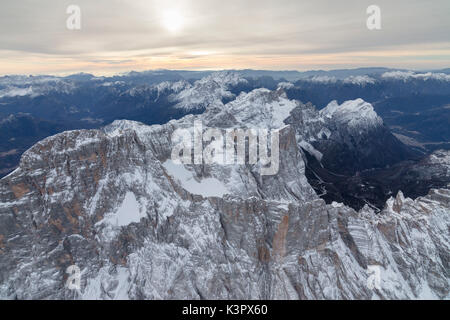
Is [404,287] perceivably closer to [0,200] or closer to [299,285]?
[299,285]

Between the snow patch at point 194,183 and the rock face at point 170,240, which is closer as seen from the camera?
the rock face at point 170,240

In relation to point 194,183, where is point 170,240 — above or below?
below

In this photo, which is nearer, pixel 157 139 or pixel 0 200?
pixel 0 200

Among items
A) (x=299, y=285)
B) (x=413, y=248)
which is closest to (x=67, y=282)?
(x=299, y=285)

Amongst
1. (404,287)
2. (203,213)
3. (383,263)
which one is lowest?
(404,287)

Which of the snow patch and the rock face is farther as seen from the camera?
the snow patch

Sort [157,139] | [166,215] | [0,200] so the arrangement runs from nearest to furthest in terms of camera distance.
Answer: [0,200] → [166,215] → [157,139]

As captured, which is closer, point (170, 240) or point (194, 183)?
point (170, 240)

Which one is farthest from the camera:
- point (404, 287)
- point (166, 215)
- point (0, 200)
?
point (166, 215)
